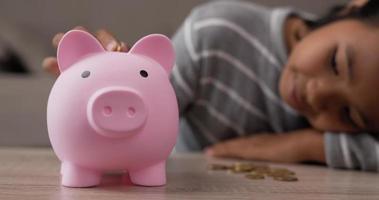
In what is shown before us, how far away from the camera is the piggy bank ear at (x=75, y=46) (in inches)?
21.4

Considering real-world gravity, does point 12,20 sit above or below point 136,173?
above

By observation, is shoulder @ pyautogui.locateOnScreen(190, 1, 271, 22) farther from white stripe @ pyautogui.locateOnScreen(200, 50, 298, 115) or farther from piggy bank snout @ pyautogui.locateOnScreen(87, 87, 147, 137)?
piggy bank snout @ pyautogui.locateOnScreen(87, 87, 147, 137)

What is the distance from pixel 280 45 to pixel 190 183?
1.77 ft

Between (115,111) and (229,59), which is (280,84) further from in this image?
(115,111)

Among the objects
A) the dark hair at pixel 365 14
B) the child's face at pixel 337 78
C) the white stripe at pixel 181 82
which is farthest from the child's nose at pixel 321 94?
the white stripe at pixel 181 82

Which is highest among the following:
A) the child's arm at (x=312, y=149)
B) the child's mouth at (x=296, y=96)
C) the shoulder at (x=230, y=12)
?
the shoulder at (x=230, y=12)

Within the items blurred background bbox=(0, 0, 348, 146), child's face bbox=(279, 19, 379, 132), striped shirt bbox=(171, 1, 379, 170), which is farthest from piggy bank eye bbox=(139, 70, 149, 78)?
blurred background bbox=(0, 0, 348, 146)

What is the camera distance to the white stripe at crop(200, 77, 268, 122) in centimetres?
109

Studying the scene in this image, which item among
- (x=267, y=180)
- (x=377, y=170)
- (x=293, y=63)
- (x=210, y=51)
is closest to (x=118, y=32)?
(x=210, y=51)

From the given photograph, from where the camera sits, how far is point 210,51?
42.8 inches

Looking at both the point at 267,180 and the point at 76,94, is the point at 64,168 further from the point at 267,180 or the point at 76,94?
the point at 267,180

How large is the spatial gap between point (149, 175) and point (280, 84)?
1.67ft

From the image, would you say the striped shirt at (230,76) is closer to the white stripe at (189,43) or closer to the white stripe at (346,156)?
the white stripe at (189,43)

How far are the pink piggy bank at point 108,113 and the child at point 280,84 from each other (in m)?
0.40
